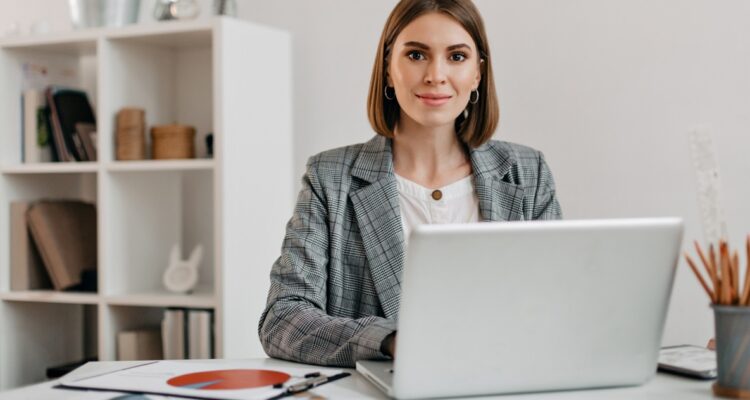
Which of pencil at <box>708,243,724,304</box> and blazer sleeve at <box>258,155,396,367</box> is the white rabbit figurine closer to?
blazer sleeve at <box>258,155,396,367</box>

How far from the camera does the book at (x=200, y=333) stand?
2.86 m

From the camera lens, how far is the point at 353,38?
296 centimetres

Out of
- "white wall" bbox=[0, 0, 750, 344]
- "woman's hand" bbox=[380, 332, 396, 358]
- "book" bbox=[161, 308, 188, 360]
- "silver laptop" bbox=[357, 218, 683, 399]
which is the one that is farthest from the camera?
"book" bbox=[161, 308, 188, 360]

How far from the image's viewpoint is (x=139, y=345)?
3.05m

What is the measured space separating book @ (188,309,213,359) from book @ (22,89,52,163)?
85cm

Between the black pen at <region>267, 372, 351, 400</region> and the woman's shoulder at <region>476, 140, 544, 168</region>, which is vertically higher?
the woman's shoulder at <region>476, 140, 544, 168</region>

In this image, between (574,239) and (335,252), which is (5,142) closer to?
(335,252)

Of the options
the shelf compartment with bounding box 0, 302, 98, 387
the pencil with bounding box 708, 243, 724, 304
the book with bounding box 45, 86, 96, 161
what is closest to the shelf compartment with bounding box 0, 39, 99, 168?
the book with bounding box 45, 86, 96, 161

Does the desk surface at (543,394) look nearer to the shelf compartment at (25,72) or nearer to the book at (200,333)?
the book at (200,333)

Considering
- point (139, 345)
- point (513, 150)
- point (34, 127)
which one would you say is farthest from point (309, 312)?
point (34, 127)

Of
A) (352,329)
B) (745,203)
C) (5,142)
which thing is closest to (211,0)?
(5,142)

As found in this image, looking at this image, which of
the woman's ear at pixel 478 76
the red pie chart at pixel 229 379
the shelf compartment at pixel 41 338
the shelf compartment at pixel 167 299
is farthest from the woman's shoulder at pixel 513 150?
the shelf compartment at pixel 41 338

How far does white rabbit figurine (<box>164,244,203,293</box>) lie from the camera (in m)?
3.01

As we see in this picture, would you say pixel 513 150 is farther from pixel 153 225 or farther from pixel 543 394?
pixel 153 225
